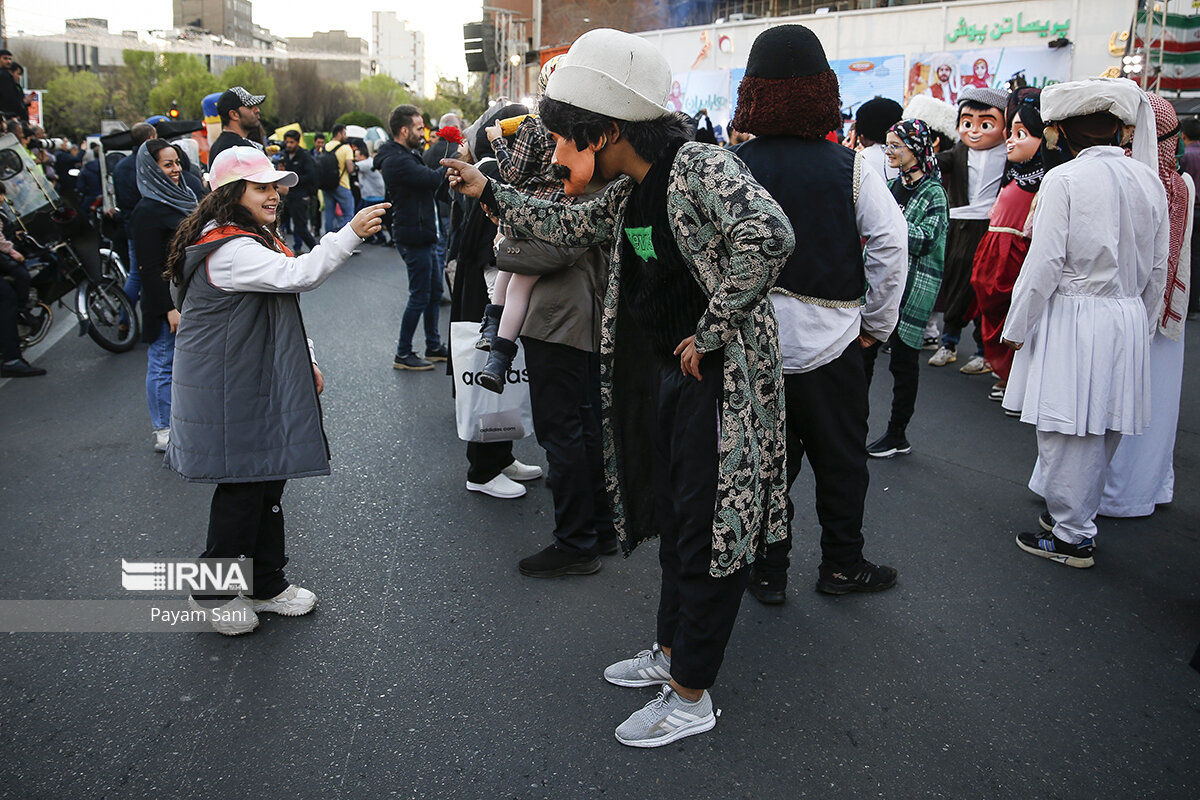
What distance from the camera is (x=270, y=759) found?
258 cm

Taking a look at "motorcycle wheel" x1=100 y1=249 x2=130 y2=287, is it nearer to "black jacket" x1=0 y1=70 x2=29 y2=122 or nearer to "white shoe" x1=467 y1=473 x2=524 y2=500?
"black jacket" x1=0 y1=70 x2=29 y2=122

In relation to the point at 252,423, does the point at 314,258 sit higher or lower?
higher

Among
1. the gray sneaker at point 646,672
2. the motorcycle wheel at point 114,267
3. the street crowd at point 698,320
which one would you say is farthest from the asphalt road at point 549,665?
the motorcycle wheel at point 114,267

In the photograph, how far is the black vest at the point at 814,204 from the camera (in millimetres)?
3062

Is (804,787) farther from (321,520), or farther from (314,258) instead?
(321,520)

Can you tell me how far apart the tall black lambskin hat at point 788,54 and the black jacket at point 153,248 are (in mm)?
3440

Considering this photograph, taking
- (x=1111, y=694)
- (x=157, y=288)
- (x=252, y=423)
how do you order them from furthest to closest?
1. (x=157, y=288)
2. (x=252, y=423)
3. (x=1111, y=694)

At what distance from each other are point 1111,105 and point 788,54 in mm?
1490

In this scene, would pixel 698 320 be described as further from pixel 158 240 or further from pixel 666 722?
pixel 158 240

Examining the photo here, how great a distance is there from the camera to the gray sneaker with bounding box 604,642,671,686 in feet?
9.59

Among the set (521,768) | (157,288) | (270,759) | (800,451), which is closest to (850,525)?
(800,451)

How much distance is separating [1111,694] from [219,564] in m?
3.08

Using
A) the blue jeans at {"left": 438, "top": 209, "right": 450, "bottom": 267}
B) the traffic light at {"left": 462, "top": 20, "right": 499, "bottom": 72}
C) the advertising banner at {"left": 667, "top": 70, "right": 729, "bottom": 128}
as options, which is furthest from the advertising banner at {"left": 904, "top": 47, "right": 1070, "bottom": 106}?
the traffic light at {"left": 462, "top": 20, "right": 499, "bottom": 72}

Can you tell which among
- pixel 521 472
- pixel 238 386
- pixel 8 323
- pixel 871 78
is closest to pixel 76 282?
pixel 8 323
